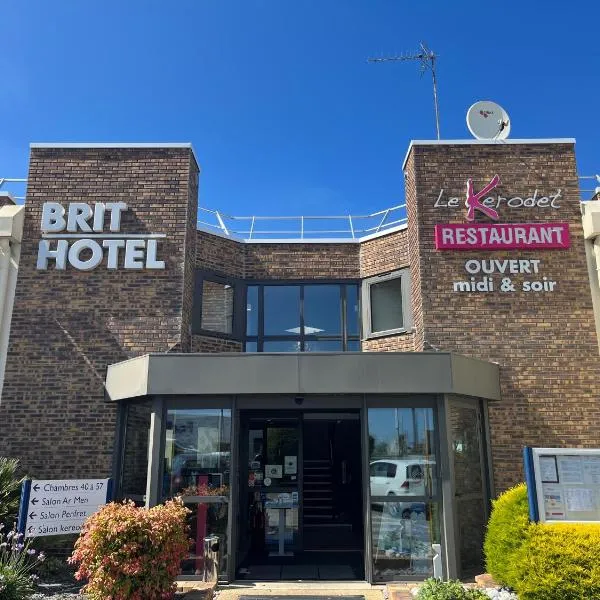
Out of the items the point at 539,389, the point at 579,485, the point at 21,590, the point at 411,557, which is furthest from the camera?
the point at 539,389

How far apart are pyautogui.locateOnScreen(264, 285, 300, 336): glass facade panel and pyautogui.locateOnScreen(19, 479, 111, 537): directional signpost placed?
471cm

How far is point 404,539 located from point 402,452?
116 centimetres

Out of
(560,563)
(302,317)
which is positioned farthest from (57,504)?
(560,563)

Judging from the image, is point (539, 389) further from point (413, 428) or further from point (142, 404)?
point (142, 404)

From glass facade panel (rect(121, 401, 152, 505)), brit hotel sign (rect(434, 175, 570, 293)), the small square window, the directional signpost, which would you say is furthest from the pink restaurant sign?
the directional signpost

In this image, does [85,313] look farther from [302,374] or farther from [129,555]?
[129,555]

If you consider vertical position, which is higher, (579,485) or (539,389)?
(539,389)

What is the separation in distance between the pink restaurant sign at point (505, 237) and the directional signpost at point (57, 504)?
22.5ft

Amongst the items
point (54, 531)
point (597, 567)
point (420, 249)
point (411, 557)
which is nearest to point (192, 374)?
point (54, 531)

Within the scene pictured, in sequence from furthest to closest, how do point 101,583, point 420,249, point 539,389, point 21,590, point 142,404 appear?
point 420,249 < point 539,389 < point 142,404 < point 21,590 < point 101,583

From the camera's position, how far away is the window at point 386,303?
38.4 feet

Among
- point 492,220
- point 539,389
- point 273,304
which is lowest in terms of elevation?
point 539,389

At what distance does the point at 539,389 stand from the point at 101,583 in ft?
23.8

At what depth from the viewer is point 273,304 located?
41.2ft
